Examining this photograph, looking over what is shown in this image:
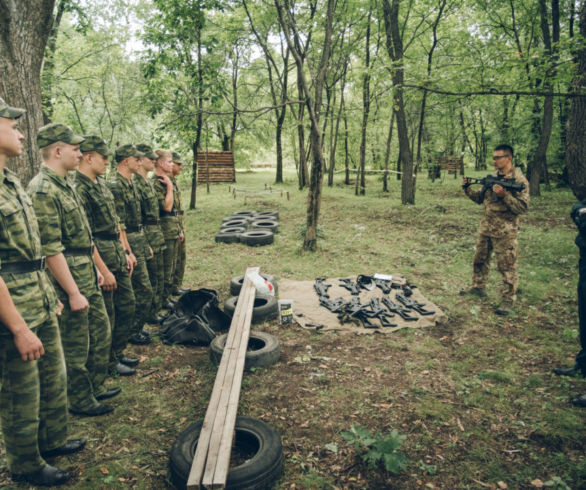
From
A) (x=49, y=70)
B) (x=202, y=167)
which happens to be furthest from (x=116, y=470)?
(x=202, y=167)

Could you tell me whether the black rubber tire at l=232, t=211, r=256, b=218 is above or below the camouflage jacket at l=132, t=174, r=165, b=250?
below

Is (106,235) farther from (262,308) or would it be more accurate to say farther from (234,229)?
(234,229)

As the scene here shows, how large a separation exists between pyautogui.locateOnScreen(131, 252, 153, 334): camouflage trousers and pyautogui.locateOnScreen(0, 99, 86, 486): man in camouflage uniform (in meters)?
2.19

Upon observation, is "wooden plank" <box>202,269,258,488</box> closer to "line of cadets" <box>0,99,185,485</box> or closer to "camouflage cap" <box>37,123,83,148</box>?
"line of cadets" <box>0,99,185,485</box>

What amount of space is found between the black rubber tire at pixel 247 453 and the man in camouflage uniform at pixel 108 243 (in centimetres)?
178

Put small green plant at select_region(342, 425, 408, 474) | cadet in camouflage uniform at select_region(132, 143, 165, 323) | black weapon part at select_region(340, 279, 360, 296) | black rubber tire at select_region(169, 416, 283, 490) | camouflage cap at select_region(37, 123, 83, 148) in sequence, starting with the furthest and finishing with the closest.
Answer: black weapon part at select_region(340, 279, 360, 296) → cadet in camouflage uniform at select_region(132, 143, 165, 323) → camouflage cap at select_region(37, 123, 83, 148) → small green plant at select_region(342, 425, 408, 474) → black rubber tire at select_region(169, 416, 283, 490)

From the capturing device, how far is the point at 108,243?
4.12 metres

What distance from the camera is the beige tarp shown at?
18.1 feet

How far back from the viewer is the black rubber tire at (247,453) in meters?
2.57

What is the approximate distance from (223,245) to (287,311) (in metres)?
5.01

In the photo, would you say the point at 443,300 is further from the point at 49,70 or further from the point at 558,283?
the point at 49,70

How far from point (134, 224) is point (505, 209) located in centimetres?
563

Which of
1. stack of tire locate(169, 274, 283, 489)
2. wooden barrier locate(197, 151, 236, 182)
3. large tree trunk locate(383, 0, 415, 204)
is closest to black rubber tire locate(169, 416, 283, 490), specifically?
stack of tire locate(169, 274, 283, 489)

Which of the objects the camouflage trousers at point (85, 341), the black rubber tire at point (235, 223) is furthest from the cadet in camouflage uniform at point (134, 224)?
the black rubber tire at point (235, 223)
